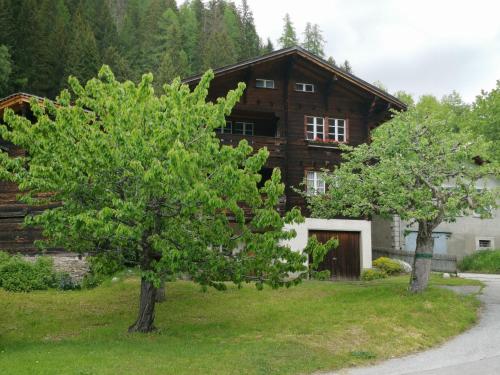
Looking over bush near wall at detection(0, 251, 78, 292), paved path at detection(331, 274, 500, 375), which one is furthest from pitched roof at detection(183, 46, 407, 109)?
paved path at detection(331, 274, 500, 375)

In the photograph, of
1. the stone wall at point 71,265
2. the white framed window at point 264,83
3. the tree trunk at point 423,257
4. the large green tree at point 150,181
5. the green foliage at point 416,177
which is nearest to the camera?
the large green tree at point 150,181

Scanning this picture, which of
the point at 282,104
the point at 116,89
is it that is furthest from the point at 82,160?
the point at 282,104

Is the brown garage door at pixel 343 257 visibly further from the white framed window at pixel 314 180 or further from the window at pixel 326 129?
the window at pixel 326 129

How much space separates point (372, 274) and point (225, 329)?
1393 centimetres

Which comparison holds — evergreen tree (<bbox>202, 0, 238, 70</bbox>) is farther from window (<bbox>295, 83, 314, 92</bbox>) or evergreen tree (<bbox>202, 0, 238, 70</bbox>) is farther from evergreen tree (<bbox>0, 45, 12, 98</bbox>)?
window (<bbox>295, 83, 314, 92</bbox>)

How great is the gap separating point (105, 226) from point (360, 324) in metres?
8.25

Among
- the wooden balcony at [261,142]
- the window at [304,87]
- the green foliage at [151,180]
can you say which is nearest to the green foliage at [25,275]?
the green foliage at [151,180]

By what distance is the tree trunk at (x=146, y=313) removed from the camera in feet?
51.3

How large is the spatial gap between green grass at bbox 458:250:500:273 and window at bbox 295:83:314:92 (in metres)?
16.1

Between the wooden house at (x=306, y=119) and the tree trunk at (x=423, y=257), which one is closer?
the tree trunk at (x=423, y=257)

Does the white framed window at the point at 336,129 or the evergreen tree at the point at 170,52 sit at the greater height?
the evergreen tree at the point at 170,52

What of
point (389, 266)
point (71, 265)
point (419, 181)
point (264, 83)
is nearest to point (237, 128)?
point (264, 83)

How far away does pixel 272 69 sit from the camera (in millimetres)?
30688

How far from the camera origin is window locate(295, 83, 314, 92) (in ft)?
102
